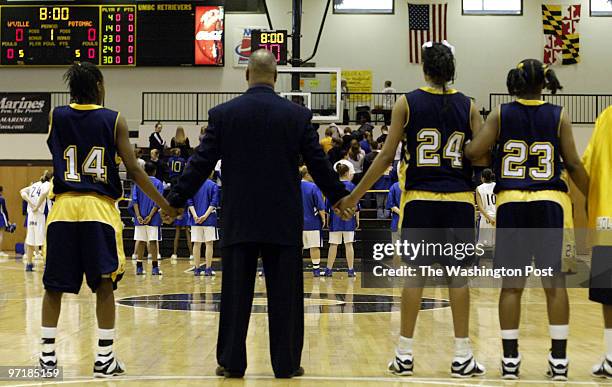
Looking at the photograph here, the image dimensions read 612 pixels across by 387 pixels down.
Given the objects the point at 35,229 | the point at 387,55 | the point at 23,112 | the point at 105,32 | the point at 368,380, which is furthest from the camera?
the point at 387,55

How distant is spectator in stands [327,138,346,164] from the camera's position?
21016mm

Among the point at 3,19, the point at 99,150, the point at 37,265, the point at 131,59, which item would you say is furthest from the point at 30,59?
the point at 99,150

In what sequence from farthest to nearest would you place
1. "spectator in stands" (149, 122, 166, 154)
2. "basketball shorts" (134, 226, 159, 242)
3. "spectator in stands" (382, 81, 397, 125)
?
"spectator in stands" (382, 81, 397, 125) → "spectator in stands" (149, 122, 166, 154) → "basketball shorts" (134, 226, 159, 242)

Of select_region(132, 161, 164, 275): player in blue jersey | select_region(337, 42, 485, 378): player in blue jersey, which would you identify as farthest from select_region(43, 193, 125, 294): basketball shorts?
select_region(132, 161, 164, 275): player in blue jersey

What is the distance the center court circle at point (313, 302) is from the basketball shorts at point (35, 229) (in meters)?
6.54

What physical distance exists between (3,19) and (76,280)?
74.8 feet

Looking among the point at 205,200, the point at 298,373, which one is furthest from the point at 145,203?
the point at 298,373

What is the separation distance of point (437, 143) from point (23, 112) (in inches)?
948

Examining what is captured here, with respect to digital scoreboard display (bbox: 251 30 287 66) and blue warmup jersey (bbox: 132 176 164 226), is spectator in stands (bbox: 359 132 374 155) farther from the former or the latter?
blue warmup jersey (bbox: 132 176 164 226)

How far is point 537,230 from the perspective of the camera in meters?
5.66

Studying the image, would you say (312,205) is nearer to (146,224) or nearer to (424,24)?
(146,224)

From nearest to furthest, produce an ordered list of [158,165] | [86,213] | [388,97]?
[86,213], [158,165], [388,97]

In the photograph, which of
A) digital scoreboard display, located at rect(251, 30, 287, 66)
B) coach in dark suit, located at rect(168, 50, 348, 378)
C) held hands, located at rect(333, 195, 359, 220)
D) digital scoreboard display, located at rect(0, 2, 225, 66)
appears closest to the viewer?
coach in dark suit, located at rect(168, 50, 348, 378)

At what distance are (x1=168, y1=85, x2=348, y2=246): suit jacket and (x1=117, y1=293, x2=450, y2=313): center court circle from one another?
4401mm
